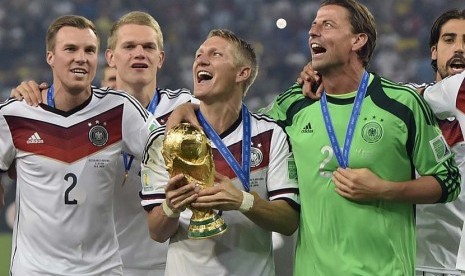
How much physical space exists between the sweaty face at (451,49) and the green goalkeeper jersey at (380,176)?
138cm

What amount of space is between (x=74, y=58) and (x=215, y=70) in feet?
2.97

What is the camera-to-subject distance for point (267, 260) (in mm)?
3879

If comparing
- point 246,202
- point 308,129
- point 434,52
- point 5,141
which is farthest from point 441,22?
point 5,141

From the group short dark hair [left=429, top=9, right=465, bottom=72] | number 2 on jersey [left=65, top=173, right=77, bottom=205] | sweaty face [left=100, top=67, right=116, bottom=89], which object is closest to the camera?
number 2 on jersey [left=65, top=173, right=77, bottom=205]

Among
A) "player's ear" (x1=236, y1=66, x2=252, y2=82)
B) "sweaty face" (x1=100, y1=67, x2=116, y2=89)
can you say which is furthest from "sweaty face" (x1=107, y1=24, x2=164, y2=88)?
"player's ear" (x1=236, y1=66, x2=252, y2=82)

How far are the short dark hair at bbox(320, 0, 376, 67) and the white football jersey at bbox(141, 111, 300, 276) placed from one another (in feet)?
1.61

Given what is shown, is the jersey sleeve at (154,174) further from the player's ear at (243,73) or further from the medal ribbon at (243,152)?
the player's ear at (243,73)

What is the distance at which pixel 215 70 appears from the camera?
12.9 feet

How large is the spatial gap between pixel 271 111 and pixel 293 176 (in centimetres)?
46

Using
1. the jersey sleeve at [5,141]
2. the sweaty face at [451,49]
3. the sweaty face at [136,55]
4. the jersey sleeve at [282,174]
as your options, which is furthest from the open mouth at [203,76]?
the sweaty face at [451,49]

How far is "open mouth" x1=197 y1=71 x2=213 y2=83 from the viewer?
393 cm

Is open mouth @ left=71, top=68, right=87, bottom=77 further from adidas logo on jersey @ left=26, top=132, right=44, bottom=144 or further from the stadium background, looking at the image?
the stadium background

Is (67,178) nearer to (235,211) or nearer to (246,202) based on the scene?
(235,211)

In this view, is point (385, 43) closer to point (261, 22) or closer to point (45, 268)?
point (261, 22)
